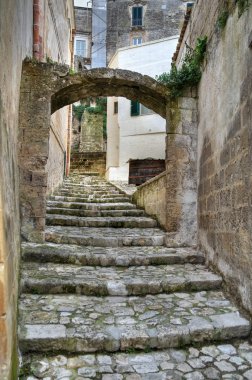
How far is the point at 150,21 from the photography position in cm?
2548

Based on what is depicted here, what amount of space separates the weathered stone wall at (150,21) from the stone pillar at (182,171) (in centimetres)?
2190

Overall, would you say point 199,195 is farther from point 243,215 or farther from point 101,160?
point 101,160

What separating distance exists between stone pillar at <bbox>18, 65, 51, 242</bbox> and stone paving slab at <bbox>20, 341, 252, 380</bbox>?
104 inches

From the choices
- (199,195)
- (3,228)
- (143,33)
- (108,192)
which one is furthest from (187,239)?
(143,33)

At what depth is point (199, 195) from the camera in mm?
5551

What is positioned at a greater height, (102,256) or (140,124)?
(140,124)

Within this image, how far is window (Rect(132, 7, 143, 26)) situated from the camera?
25.6 meters

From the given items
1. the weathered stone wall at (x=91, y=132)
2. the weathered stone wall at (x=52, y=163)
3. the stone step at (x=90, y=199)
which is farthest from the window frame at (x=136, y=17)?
the stone step at (x=90, y=199)

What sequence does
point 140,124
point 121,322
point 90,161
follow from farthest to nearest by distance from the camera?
point 90,161 → point 140,124 → point 121,322

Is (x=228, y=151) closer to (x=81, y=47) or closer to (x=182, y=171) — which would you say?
(x=182, y=171)

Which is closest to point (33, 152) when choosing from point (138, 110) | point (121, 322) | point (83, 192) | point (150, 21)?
point (121, 322)

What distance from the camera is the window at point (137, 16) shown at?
25.6 metres

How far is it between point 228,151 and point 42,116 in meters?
3.01

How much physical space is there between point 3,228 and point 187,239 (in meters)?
3.99
